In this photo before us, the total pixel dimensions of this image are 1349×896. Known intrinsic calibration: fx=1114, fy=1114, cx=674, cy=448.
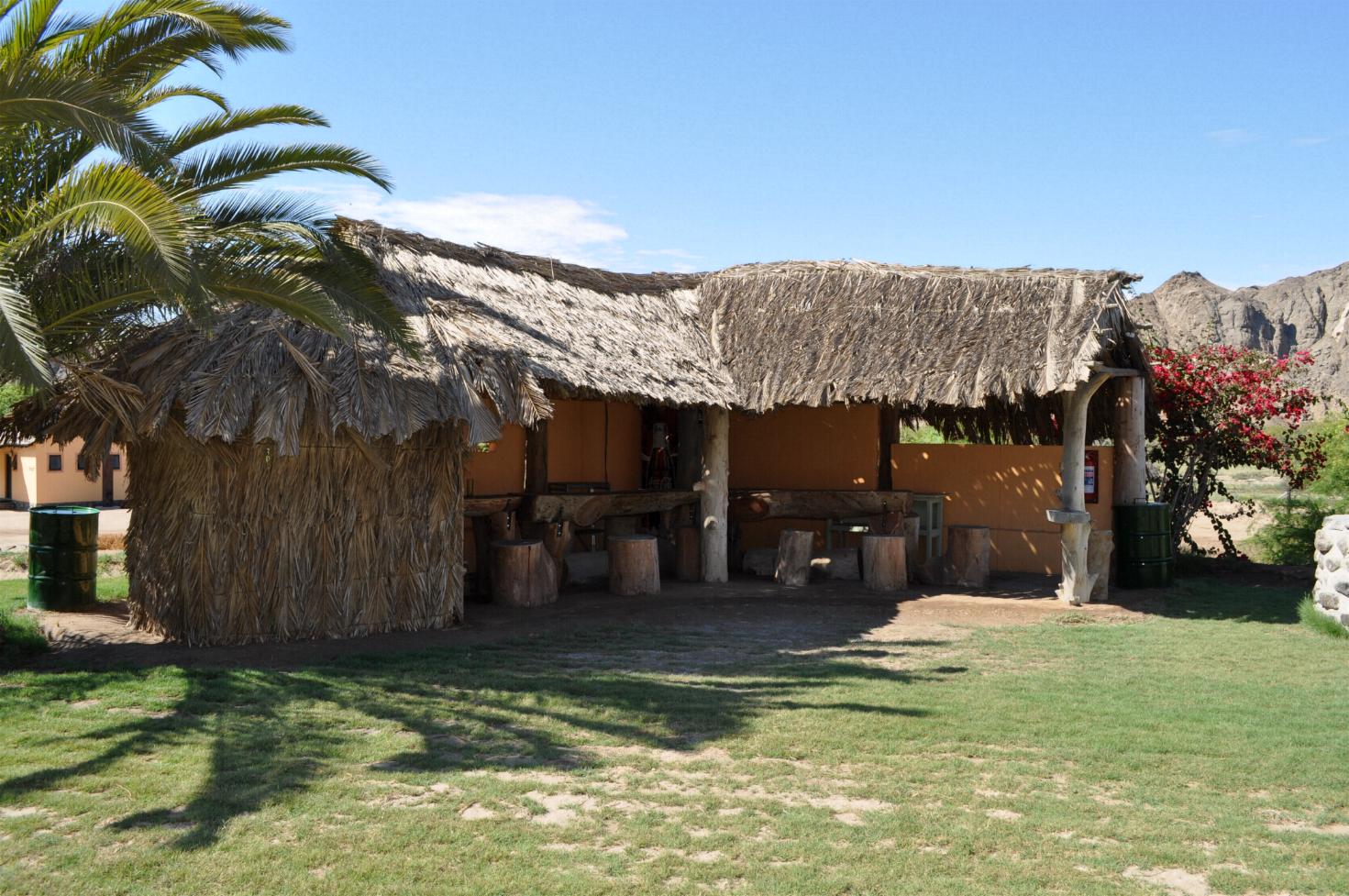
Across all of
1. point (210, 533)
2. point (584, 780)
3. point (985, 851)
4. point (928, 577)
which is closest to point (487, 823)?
point (584, 780)

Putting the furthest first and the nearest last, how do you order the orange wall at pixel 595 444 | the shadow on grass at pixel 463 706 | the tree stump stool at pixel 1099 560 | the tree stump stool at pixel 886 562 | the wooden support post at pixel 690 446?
the wooden support post at pixel 690 446
the orange wall at pixel 595 444
the tree stump stool at pixel 886 562
the tree stump stool at pixel 1099 560
the shadow on grass at pixel 463 706

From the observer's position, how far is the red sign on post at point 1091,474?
42.8 feet

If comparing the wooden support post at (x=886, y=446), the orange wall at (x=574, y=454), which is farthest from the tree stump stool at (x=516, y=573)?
the wooden support post at (x=886, y=446)

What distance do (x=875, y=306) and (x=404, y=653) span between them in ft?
23.4

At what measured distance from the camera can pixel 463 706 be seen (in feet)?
22.0

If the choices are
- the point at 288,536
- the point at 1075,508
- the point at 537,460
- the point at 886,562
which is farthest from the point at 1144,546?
the point at 288,536

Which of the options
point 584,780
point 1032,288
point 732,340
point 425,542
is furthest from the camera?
point 732,340

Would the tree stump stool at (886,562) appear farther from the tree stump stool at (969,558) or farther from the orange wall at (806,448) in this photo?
the orange wall at (806,448)

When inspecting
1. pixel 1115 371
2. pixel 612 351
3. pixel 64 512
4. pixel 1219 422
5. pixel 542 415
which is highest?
pixel 612 351

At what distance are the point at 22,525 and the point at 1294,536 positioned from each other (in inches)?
798

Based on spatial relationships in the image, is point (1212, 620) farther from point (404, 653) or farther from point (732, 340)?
point (404, 653)

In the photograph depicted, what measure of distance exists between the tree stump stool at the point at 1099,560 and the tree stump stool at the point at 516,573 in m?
5.63

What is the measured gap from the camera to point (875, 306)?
42.5 ft

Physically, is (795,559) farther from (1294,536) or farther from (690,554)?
(1294,536)
